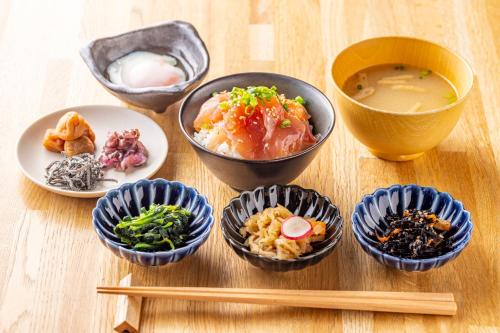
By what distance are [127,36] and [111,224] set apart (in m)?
1.22

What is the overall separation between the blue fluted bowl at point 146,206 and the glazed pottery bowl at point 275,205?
82 millimetres

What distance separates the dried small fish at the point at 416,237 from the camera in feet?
8.16

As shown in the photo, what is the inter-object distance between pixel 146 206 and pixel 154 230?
0.22 m

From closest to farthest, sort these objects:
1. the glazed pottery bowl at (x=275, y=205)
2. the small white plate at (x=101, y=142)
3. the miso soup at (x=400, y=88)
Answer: the glazed pottery bowl at (x=275, y=205) < the small white plate at (x=101, y=142) < the miso soup at (x=400, y=88)

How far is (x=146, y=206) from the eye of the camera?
2.74 meters

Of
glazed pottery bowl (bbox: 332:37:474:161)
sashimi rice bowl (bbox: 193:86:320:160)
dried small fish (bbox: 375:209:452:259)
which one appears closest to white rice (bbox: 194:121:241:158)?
sashimi rice bowl (bbox: 193:86:320:160)

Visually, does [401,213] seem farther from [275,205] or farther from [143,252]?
[143,252]

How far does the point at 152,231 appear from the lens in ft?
8.31

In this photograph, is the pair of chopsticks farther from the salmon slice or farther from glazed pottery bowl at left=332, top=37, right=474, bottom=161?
glazed pottery bowl at left=332, top=37, right=474, bottom=161

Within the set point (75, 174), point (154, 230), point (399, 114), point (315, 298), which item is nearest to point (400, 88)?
point (399, 114)

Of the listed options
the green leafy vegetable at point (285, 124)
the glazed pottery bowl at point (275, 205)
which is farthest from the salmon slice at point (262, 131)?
the glazed pottery bowl at point (275, 205)

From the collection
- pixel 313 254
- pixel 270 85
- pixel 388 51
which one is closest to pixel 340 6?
pixel 388 51

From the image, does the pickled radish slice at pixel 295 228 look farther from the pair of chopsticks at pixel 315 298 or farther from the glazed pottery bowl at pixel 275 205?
the pair of chopsticks at pixel 315 298

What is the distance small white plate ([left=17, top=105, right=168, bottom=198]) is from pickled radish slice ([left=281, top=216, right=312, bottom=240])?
69 cm
